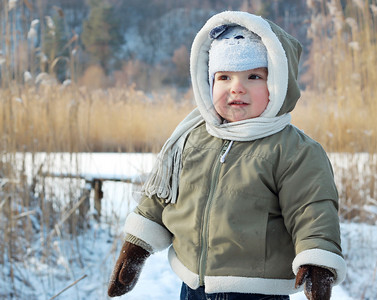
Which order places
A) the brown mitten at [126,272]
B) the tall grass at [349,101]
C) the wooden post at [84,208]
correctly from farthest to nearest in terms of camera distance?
1. the tall grass at [349,101]
2. the wooden post at [84,208]
3. the brown mitten at [126,272]

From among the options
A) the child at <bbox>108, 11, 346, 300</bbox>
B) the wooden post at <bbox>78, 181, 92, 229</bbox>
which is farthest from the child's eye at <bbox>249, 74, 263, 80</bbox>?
the wooden post at <bbox>78, 181, 92, 229</bbox>

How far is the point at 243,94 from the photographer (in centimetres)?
122

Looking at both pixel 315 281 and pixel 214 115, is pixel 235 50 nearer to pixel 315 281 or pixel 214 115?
pixel 214 115

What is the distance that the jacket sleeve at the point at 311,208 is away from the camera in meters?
1.05

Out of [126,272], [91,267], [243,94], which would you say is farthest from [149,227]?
[91,267]

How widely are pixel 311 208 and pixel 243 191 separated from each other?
17 cm

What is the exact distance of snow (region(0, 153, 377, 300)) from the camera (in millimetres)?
2582

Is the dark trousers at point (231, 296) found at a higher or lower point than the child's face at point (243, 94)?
lower

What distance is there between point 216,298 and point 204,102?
52 centimetres

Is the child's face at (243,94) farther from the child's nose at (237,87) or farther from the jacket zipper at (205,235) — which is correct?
the jacket zipper at (205,235)

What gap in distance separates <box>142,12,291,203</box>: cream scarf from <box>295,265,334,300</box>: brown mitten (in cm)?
35

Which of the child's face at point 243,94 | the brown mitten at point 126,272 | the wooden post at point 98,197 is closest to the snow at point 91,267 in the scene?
the wooden post at point 98,197

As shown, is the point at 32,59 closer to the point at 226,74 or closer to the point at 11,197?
the point at 11,197

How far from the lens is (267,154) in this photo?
117cm
